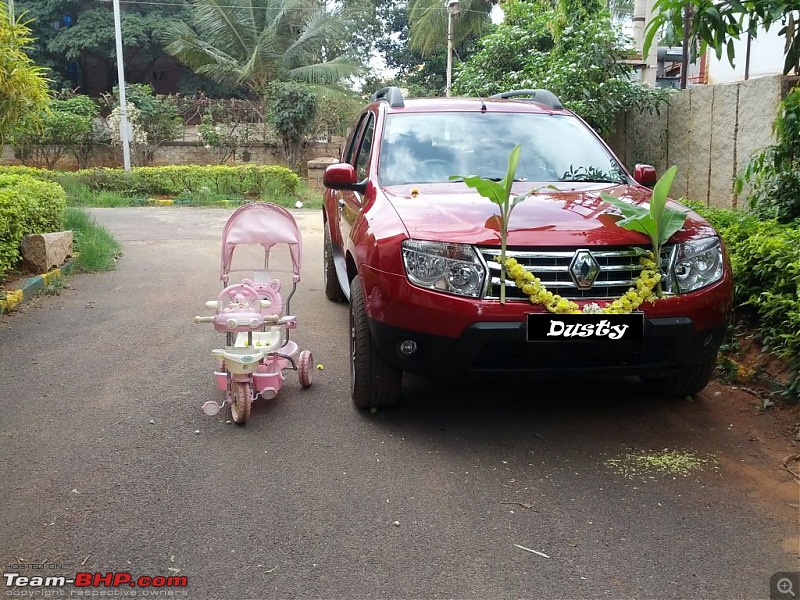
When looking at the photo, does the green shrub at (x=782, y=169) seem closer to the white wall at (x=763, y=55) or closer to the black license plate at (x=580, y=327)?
the black license plate at (x=580, y=327)

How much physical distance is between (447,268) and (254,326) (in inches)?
47.8

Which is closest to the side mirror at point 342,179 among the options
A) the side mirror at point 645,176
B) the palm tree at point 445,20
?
the side mirror at point 645,176

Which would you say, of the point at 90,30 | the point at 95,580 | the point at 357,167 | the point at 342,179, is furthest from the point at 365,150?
the point at 90,30

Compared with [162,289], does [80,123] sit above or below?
above

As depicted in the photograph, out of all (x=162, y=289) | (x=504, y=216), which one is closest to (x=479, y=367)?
(x=504, y=216)

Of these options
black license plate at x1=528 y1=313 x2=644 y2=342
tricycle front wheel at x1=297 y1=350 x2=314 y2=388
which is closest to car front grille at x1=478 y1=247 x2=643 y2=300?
black license plate at x1=528 y1=313 x2=644 y2=342

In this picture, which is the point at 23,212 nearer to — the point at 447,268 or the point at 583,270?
the point at 447,268

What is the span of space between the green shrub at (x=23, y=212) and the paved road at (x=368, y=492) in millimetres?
2116

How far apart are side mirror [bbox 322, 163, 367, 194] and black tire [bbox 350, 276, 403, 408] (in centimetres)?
81

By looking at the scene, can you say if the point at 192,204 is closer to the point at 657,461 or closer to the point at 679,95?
the point at 679,95

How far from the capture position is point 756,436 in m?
3.96

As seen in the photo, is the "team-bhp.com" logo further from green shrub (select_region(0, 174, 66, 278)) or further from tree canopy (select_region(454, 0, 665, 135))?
tree canopy (select_region(454, 0, 665, 135))

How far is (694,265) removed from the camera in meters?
3.79

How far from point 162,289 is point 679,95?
580 centimetres
